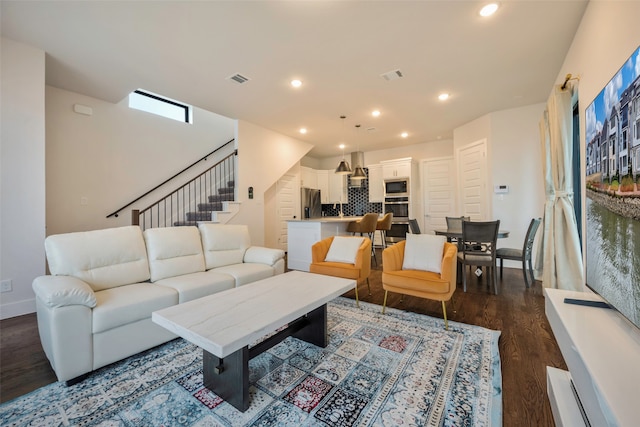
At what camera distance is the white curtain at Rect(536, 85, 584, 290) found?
249 cm

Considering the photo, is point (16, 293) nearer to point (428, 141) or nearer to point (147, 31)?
point (147, 31)

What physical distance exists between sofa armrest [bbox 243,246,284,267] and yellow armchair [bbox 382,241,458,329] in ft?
4.42

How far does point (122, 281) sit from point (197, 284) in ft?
2.15

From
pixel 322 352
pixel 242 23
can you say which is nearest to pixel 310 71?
pixel 242 23

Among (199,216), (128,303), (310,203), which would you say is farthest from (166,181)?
(310,203)

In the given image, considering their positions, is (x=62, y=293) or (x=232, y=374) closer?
(x=232, y=374)

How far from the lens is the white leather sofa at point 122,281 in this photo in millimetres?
1640

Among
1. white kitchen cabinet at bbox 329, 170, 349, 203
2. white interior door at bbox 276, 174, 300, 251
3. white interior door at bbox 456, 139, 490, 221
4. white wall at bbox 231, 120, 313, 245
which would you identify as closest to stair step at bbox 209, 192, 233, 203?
white wall at bbox 231, 120, 313, 245

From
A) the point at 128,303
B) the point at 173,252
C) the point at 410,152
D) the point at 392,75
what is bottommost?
the point at 128,303

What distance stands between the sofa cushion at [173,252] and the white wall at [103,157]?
2.21 m

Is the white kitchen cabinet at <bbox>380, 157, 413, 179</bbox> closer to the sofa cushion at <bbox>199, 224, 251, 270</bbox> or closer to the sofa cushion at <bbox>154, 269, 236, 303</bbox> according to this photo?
the sofa cushion at <bbox>199, 224, 251, 270</bbox>

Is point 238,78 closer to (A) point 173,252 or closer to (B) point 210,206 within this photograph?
(A) point 173,252

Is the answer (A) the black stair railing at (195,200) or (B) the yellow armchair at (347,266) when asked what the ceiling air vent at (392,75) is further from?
(A) the black stair railing at (195,200)

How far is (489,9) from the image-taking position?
87.1 inches
